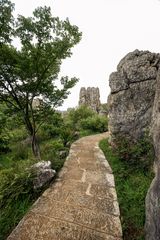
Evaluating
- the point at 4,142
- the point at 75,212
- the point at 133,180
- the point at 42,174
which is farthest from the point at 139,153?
the point at 4,142

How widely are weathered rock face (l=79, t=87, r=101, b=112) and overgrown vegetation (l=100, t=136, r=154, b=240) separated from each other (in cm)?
3635

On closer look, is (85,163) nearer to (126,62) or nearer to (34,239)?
(34,239)

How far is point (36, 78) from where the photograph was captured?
5430 mm

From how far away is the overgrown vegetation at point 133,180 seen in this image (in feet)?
8.64

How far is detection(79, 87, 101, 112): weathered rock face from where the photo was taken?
137 feet

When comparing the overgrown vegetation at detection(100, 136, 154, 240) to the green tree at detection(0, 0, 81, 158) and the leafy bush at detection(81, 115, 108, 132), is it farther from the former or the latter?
the leafy bush at detection(81, 115, 108, 132)

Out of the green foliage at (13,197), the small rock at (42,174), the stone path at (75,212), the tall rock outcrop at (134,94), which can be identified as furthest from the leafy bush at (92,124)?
the green foliage at (13,197)

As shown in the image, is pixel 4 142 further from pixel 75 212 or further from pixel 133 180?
pixel 133 180

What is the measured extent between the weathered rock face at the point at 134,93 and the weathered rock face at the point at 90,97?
3538 centimetres

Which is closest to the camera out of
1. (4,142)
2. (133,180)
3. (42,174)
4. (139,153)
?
(42,174)

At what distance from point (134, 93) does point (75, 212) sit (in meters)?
3.96

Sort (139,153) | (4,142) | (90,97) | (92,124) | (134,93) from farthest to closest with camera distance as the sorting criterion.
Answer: (90,97) < (92,124) < (4,142) < (134,93) < (139,153)

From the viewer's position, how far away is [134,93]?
205 inches

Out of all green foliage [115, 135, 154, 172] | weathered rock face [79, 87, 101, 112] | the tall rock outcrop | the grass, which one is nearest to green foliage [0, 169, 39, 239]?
the grass
